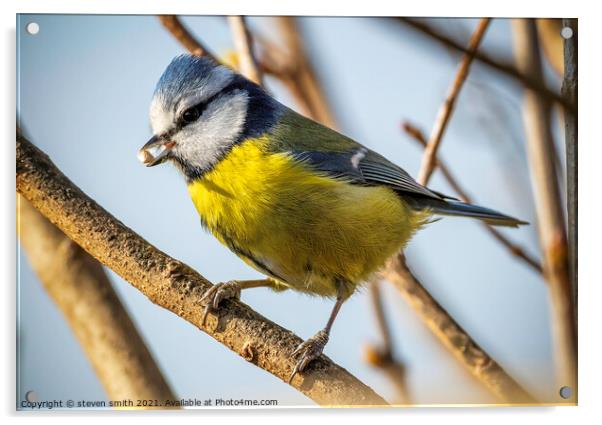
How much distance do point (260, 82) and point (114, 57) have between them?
1.16 ft

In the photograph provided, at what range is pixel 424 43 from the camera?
1.64m

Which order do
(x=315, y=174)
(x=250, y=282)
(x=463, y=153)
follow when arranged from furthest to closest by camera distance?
1. (x=463, y=153)
2. (x=250, y=282)
3. (x=315, y=174)

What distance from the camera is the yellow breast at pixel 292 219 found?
1311 mm

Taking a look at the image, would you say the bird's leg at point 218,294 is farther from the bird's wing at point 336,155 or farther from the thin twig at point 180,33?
the thin twig at point 180,33

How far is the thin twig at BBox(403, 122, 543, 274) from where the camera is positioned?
157 centimetres

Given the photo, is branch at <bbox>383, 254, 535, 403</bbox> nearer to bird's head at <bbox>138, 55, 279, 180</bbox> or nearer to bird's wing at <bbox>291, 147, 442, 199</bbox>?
bird's wing at <bbox>291, 147, 442, 199</bbox>

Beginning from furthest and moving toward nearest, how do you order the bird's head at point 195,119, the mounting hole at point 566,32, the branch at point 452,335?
the mounting hole at point 566,32
the branch at point 452,335
the bird's head at point 195,119

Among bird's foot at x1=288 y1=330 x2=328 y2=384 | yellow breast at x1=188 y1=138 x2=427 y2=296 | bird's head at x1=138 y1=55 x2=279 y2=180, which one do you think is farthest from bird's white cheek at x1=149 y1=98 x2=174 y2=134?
bird's foot at x1=288 y1=330 x2=328 y2=384

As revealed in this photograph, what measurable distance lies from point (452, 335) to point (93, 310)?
2.64ft

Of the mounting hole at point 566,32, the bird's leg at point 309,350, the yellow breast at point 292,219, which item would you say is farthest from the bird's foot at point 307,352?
the mounting hole at point 566,32

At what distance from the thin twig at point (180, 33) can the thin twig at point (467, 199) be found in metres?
0.51

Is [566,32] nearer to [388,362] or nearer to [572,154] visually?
[572,154]
